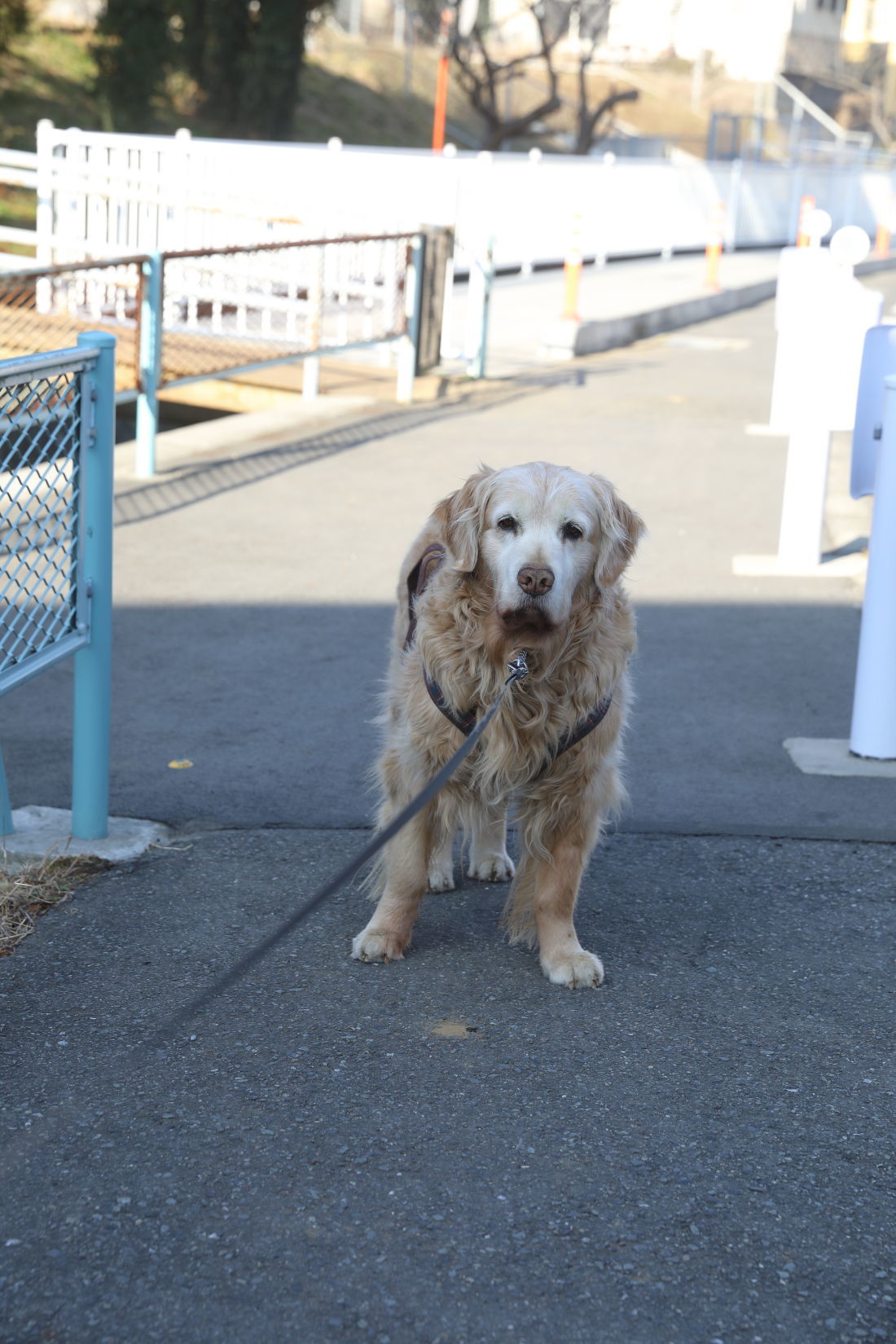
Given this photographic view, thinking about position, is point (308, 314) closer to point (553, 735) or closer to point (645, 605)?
point (645, 605)

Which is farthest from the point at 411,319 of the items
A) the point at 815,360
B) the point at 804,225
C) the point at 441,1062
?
the point at 441,1062

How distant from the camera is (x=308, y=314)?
11.7m

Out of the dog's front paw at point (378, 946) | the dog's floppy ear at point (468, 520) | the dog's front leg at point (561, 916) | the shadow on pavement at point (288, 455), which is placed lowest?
the dog's front paw at point (378, 946)

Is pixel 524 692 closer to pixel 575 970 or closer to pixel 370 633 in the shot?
pixel 575 970

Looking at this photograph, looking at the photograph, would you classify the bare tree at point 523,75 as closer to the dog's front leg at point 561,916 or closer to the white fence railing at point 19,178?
the white fence railing at point 19,178

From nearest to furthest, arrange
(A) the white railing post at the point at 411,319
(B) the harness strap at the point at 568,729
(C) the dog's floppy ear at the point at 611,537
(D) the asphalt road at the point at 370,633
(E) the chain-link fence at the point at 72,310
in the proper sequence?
(C) the dog's floppy ear at the point at 611,537 → (B) the harness strap at the point at 568,729 → (D) the asphalt road at the point at 370,633 → (E) the chain-link fence at the point at 72,310 → (A) the white railing post at the point at 411,319

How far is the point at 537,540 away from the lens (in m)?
3.32

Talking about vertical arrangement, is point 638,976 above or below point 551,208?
below

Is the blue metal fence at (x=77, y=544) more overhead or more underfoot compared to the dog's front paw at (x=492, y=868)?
more overhead

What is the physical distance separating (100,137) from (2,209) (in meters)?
10.2

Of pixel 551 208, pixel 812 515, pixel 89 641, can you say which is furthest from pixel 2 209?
pixel 89 641

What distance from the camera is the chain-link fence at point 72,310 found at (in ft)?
29.9

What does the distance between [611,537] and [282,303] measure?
9.58 meters

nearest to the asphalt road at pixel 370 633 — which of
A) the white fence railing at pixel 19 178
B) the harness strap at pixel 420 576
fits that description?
the harness strap at pixel 420 576
